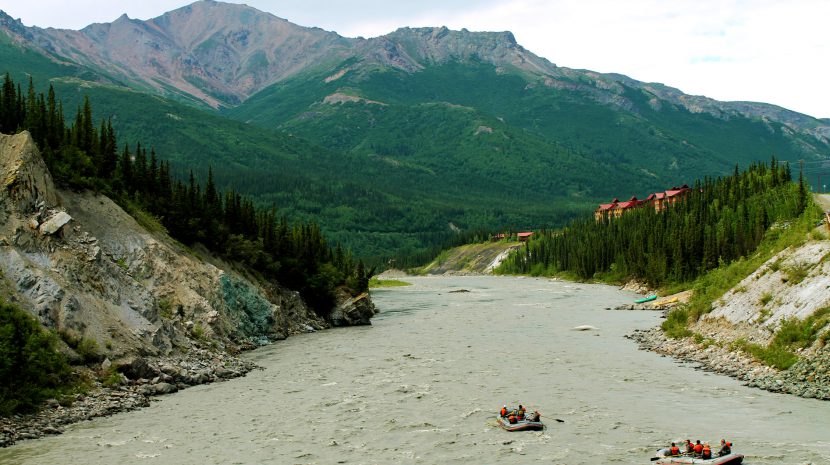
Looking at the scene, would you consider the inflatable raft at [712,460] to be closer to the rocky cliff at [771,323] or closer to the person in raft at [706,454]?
the person in raft at [706,454]

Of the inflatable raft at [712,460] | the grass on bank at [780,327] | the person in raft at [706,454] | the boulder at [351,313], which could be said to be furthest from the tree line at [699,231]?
the person in raft at [706,454]

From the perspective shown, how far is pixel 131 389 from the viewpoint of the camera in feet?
143

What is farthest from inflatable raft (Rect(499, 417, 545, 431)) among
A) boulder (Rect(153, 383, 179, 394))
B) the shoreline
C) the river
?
boulder (Rect(153, 383, 179, 394))

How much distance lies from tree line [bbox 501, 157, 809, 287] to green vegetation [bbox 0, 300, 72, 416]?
85079 mm

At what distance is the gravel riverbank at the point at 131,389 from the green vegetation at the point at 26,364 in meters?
0.76

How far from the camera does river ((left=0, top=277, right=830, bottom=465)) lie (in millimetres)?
33438

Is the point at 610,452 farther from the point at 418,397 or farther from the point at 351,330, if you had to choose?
the point at 351,330

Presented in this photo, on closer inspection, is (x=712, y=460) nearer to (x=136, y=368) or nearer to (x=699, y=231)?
(x=136, y=368)

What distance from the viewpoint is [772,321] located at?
5162 centimetres

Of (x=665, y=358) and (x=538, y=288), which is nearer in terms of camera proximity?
(x=665, y=358)

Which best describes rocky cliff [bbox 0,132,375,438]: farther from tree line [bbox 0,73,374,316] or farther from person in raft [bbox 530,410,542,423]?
person in raft [bbox 530,410,542,423]

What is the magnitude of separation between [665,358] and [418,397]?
2359 cm

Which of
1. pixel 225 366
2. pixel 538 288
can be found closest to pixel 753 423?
pixel 225 366

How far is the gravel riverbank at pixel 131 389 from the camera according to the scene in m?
35.4
